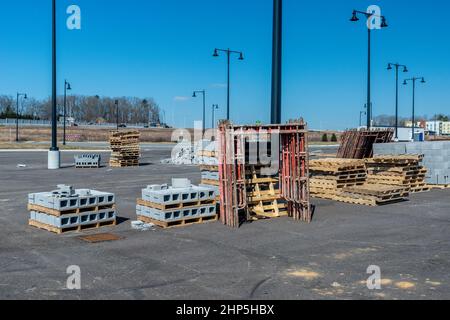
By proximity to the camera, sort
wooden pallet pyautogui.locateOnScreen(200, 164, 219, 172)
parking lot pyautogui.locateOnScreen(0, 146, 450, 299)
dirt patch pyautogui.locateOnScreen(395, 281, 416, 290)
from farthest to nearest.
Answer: wooden pallet pyautogui.locateOnScreen(200, 164, 219, 172)
dirt patch pyautogui.locateOnScreen(395, 281, 416, 290)
parking lot pyautogui.locateOnScreen(0, 146, 450, 299)

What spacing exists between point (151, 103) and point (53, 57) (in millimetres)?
173825

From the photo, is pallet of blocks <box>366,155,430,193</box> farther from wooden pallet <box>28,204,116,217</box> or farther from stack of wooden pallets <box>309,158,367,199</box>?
wooden pallet <box>28,204,116,217</box>

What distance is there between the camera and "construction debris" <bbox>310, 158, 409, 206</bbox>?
53.5 feet

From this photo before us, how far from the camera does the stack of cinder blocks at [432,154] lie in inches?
835

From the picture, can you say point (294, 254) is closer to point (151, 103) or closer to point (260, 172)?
point (260, 172)

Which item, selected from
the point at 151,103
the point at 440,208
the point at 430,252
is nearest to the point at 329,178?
the point at 440,208

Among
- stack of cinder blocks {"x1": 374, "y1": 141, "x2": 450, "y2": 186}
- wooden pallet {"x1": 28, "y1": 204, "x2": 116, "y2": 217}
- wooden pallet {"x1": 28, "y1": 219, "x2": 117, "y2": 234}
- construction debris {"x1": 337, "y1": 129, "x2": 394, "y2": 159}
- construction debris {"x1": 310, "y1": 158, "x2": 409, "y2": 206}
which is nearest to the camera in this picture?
wooden pallet {"x1": 28, "y1": 204, "x2": 116, "y2": 217}

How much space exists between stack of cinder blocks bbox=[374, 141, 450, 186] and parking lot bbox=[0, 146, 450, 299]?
6.96m

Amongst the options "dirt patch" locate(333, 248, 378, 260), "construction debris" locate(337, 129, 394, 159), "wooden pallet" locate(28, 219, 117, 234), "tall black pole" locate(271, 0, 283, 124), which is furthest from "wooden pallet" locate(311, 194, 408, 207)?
"wooden pallet" locate(28, 219, 117, 234)

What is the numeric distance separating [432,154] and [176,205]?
44.4 feet

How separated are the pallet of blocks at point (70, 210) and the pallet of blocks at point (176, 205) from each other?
0.85 meters

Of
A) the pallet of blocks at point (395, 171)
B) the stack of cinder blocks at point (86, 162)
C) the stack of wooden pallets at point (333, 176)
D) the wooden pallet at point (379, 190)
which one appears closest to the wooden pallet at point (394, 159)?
the pallet of blocks at point (395, 171)

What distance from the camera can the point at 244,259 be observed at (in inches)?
366
